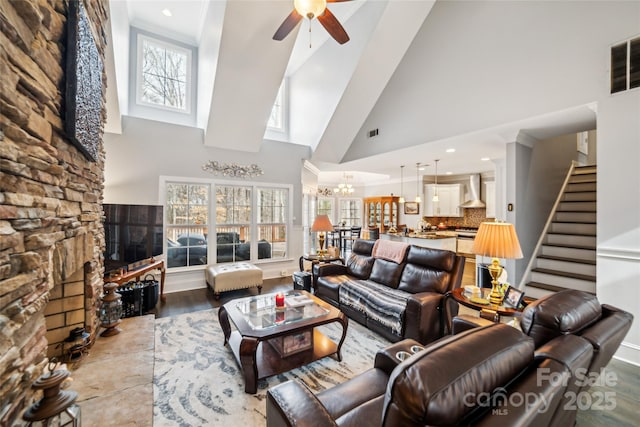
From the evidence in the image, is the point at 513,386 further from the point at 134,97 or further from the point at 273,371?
the point at 134,97

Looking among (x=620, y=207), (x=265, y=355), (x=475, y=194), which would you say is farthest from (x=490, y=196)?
(x=265, y=355)

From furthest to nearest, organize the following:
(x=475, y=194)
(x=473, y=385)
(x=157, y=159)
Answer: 1. (x=475, y=194)
2. (x=157, y=159)
3. (x=473, y=385)

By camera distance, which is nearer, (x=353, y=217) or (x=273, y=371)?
(x=273, y=371)

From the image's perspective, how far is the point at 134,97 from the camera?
4.66 metres

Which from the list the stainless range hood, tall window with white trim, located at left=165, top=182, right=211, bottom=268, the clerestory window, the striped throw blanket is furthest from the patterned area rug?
the stainless range hood

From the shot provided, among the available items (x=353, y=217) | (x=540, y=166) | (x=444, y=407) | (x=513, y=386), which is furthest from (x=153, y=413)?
(x=353, y=217)

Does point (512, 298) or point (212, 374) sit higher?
point (512, 298)

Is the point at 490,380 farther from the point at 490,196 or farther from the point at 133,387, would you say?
the point at 490,196

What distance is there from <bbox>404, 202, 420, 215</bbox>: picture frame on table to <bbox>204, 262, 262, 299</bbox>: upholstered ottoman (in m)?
6.50

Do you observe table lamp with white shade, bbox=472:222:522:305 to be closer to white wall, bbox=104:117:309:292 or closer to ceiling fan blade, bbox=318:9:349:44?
ceiling fan blade, bbox=318:9:349:44

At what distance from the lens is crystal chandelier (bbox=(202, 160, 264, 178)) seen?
5.06 meters

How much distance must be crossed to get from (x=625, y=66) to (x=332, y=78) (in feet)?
12.4

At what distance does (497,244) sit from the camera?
2293mm

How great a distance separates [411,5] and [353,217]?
27.5 feet
